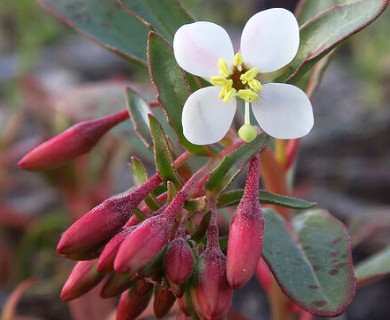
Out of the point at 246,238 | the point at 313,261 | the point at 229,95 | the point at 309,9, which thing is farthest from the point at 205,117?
the point at 309,9

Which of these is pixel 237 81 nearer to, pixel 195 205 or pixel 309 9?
pixel 195 205

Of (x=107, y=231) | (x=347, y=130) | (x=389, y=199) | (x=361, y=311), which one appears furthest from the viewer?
(x=347, y=130)

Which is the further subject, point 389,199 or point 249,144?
point 389,199

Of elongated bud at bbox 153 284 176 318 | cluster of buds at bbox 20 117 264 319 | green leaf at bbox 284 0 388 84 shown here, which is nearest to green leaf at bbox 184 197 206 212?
cluster of buds at bbox 20 117 264 319

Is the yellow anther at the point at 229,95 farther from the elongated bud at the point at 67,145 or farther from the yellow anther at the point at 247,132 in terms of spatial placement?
the elongated bud at the point at 67,145

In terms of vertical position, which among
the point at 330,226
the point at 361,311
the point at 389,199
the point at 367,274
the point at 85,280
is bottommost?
the point at 389,199

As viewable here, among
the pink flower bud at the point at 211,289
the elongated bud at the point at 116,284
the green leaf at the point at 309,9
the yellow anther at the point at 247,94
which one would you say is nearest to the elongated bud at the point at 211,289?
the pink flower bud at the point at 211,289

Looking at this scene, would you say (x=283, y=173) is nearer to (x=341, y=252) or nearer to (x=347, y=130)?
(x=341, y=252)

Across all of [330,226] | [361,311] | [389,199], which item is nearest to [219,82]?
[330,226]
